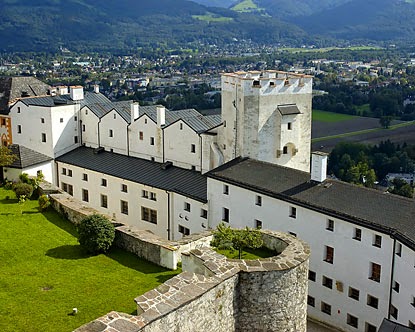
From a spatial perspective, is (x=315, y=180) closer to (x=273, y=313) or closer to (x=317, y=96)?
(x=273, y=313)

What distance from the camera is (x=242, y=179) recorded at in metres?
37.6

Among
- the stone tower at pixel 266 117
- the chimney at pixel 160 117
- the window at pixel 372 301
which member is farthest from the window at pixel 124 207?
the window at pixel 372 301

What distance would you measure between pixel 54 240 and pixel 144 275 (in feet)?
25.5

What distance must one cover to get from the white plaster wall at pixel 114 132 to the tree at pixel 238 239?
25.8 metres

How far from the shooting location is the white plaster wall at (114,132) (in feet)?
165

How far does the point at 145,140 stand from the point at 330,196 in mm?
19637

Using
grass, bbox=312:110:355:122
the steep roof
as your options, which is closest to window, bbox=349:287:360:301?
the steep roof

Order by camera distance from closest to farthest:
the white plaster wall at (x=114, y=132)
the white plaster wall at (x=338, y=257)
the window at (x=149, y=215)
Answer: the white plaster wall at (x=338, y=257) → the window at (x=149, y=215) → the white plaster wall at (x=114, y=132)

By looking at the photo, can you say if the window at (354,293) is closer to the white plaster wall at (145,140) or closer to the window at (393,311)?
the window at (393,311)

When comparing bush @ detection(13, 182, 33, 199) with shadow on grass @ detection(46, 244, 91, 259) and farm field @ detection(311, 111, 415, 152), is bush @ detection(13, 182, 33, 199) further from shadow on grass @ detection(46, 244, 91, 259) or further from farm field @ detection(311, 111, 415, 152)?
farm field @ detection(311, 111, 415, 152)

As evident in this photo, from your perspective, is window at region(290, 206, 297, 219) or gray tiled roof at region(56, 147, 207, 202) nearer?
window at region(290, 206, 297, 219)

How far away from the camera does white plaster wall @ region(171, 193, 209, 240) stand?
134 ft

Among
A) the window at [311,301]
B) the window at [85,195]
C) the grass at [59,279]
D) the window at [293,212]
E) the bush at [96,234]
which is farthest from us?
the window at [85,195]

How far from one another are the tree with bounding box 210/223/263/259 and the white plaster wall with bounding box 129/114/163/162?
22022 mm
